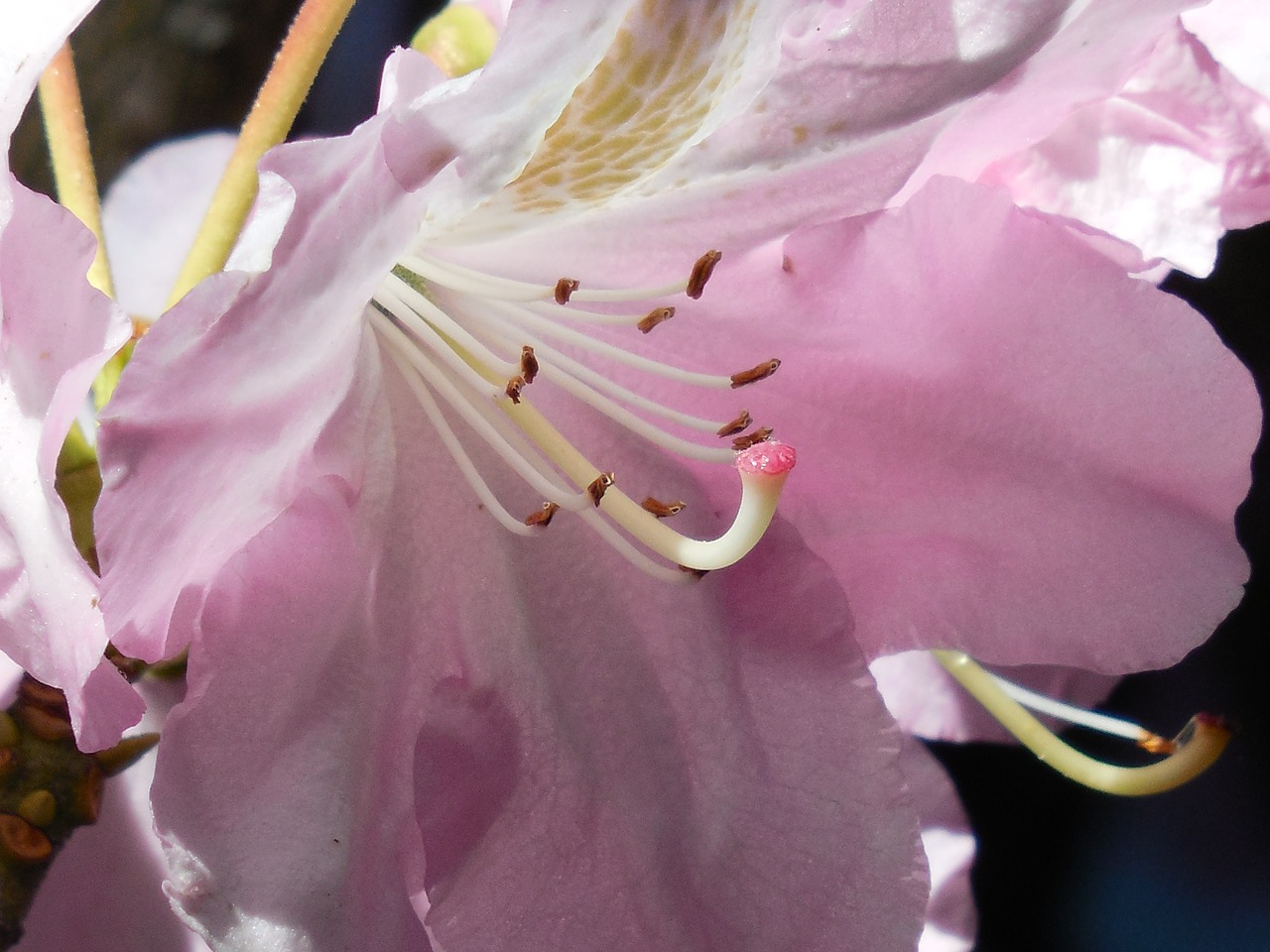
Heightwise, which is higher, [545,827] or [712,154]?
[712,154]

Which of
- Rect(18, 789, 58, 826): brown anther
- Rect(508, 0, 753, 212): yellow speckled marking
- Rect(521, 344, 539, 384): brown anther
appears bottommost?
Rect(18, 789, 58, 826): brown anther

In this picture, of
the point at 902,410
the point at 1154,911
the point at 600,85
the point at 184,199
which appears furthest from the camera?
the point at 1154,911

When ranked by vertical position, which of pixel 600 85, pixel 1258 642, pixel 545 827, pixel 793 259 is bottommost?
pixel 1258 642

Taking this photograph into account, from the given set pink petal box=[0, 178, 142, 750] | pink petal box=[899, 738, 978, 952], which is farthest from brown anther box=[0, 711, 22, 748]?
pink petal box=[899, 738, 978, 952]

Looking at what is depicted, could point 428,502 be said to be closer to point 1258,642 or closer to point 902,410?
point 902,410

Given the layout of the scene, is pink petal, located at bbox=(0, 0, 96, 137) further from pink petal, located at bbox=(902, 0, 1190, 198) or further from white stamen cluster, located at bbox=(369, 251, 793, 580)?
pink petal, located at bbox=(902, 0, 1190, 198)

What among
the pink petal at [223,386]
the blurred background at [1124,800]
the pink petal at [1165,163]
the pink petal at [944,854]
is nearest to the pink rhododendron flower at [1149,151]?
the pink petal at [1165,163]

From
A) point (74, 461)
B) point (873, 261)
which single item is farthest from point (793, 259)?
point (74, 461)
